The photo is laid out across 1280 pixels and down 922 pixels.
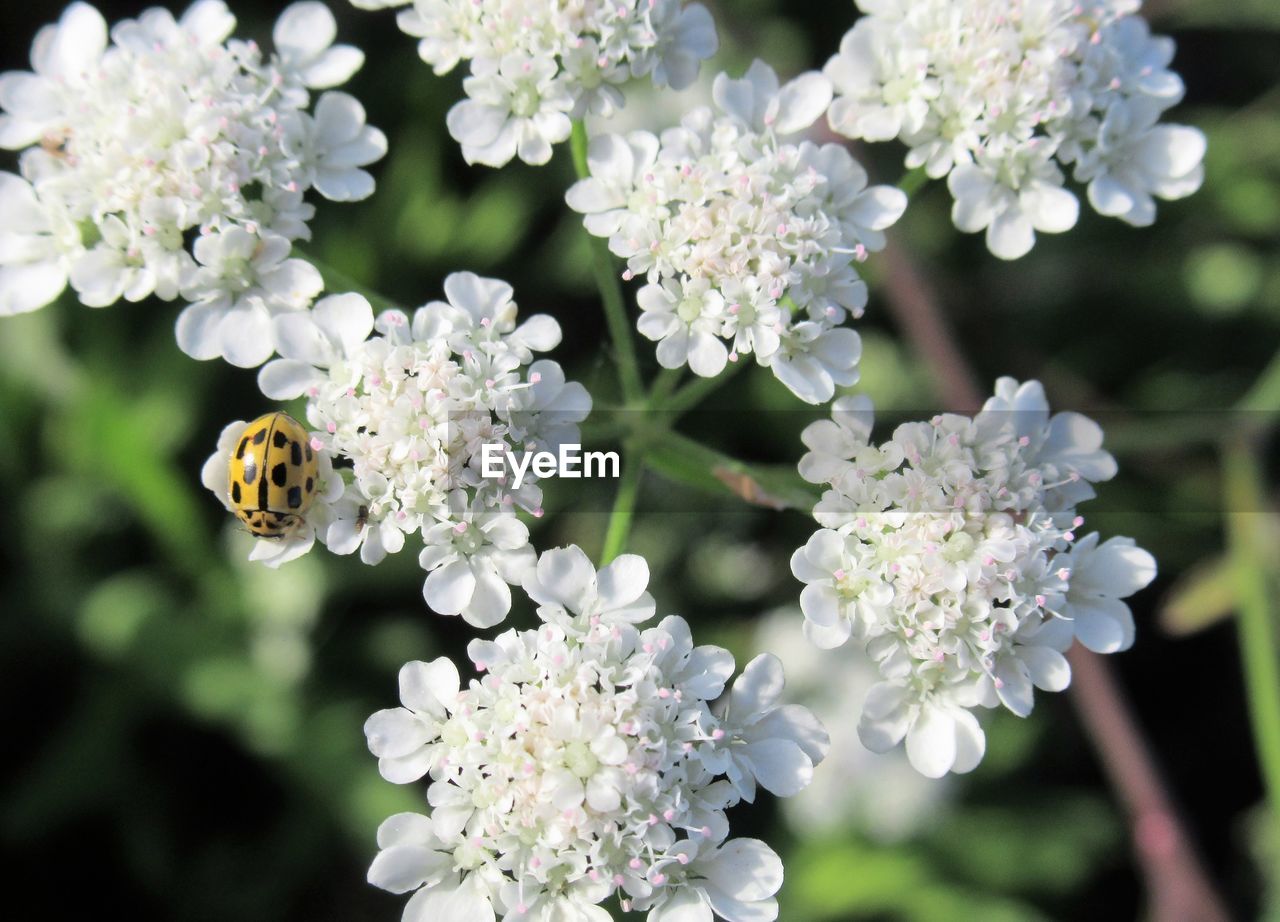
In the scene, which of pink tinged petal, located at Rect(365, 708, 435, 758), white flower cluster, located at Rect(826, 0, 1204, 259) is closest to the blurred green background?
white flower cluster, located at Rect(826, 0, 1204, 259)

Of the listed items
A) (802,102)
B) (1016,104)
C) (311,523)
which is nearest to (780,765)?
(311,523)

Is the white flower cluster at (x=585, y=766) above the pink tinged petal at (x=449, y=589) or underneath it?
underneath

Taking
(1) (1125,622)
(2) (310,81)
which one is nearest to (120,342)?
(2) (310,81)

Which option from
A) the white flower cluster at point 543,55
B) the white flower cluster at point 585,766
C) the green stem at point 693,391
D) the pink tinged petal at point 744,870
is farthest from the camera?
the green stem at point 693,391

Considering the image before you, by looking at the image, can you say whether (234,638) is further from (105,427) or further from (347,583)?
(105,427)

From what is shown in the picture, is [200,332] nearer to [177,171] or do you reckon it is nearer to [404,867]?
[177,171]

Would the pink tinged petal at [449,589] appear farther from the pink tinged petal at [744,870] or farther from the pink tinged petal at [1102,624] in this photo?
the pink tinged petal at [1102,624]

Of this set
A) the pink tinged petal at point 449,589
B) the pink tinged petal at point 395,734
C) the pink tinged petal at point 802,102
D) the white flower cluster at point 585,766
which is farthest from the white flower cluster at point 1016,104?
the pink tinged petal at point 395,734

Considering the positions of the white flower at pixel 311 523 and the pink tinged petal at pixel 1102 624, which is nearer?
the white flower at pixel 311 523
